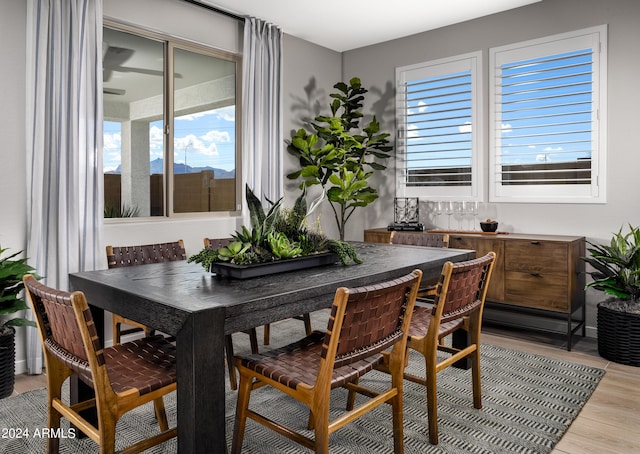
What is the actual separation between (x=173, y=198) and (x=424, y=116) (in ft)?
8.58


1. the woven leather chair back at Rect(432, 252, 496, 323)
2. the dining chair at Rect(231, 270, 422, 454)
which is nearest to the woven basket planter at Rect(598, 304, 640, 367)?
the woven leather chair back at Rect(432, 252, 496, 323)

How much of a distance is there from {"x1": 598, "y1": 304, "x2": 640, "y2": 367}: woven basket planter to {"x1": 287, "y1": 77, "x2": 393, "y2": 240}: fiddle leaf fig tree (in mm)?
2301

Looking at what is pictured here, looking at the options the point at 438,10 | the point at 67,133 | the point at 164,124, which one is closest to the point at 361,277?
the point at 67,133

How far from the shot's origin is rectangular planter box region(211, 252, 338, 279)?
2.05 metres

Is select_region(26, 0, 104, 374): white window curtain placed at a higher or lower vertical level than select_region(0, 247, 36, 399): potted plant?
higher

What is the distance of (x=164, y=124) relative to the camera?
4066mm

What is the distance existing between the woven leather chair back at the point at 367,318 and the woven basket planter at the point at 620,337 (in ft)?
7.41

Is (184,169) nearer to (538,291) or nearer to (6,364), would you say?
(6,364)

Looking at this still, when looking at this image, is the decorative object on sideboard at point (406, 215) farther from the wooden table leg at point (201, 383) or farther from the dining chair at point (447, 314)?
the wooden table leg at point (201, 383)

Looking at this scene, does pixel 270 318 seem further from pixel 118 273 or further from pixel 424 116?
pixel 424 116

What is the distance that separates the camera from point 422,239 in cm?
348

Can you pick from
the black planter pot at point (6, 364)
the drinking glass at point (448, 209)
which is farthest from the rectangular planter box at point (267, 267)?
the drinking glass at point (448, 209)

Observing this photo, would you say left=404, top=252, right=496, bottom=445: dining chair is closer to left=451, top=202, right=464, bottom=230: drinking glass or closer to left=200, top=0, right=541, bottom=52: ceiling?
left=451, top=202, right=464, bottom=230: drinking glass

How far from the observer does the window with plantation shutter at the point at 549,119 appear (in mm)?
3885
